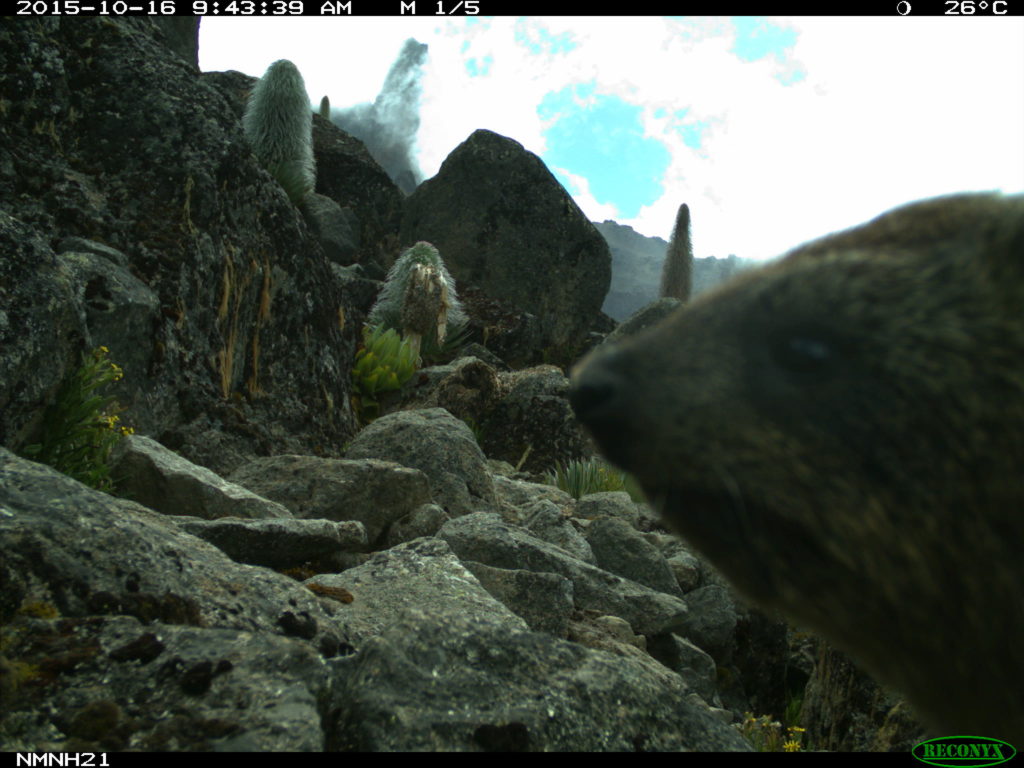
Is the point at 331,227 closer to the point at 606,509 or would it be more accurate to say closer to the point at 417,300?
the point at 417,300

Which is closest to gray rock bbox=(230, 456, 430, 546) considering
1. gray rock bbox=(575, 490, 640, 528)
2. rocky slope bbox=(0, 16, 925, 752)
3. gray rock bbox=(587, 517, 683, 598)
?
rocky slope bbox=(0, 16, 925, 752)

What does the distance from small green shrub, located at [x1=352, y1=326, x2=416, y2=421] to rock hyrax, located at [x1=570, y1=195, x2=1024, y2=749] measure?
915 cm

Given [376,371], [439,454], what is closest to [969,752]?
[439,454]

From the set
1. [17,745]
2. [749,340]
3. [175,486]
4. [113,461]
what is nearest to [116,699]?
[17,745]

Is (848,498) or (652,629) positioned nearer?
(848,498)

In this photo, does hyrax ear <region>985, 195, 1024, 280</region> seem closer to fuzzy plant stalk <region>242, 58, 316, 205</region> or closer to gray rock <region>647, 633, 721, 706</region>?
gray rock <region>647, 633, 721, 706</region>

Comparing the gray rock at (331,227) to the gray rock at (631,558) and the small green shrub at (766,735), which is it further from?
the small green shrub at (766,735)

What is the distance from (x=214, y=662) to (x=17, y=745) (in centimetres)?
49

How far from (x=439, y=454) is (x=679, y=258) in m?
21.0

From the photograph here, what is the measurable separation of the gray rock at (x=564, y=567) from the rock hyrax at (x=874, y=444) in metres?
3.10

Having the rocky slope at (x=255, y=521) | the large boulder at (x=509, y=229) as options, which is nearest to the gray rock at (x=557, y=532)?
the rocky slope at (x=255, y=521)

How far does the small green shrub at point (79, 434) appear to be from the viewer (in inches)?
189

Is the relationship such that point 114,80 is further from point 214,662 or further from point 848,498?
point 848,498

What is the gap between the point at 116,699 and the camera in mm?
2217
